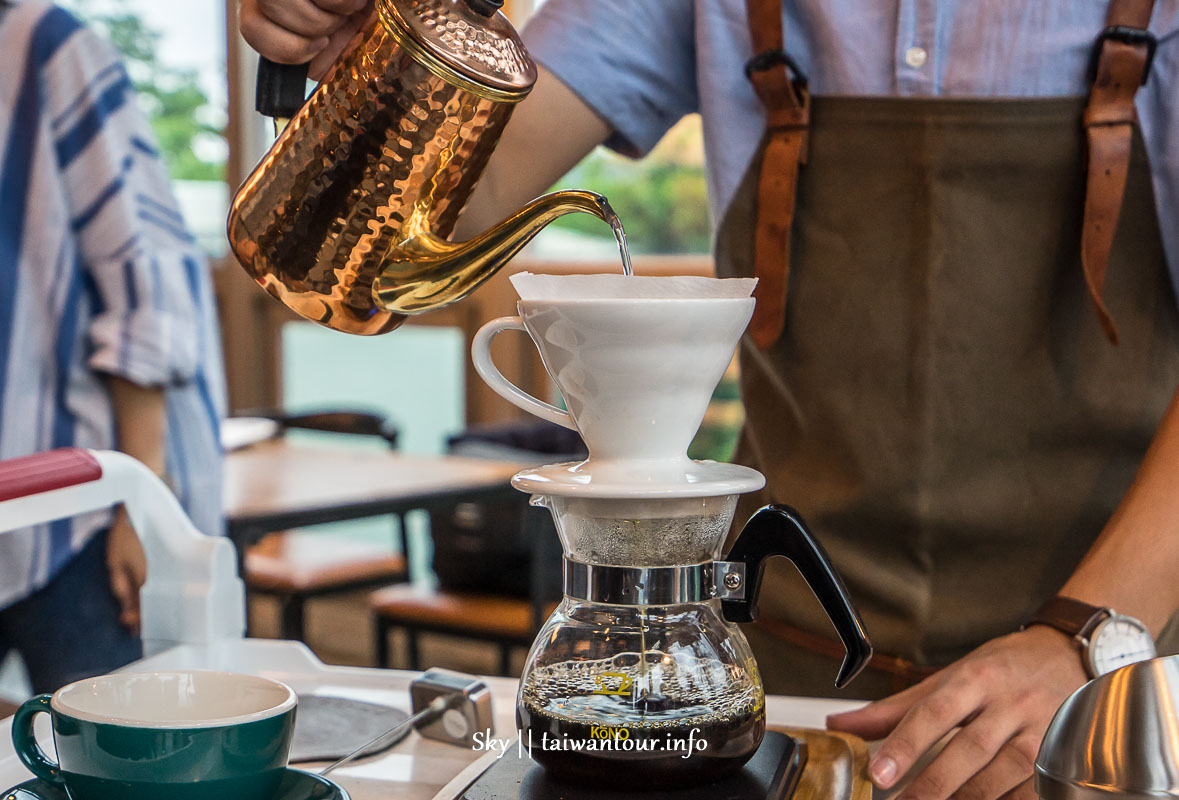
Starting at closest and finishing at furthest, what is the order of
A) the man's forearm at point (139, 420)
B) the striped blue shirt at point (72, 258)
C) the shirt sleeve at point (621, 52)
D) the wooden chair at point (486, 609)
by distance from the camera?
1. the shirt sleeve at point (621, 52)
2. the striped blue shirt at point (72, 258)
3. the man's forearm at point (139, 420)
4. the wooden chair at point (486, 609)

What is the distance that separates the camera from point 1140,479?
82 centimetres

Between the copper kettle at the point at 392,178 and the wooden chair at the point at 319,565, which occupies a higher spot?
the copper kettle at the point at 392,178

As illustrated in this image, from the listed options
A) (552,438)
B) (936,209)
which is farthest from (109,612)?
(552,438)

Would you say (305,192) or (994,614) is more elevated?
(305,192)

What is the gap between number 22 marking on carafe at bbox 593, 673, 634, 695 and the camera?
0.63 meters

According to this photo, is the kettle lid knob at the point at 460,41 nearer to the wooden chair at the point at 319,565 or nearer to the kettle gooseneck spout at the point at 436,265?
the kettle gooseneck spout at the point at 436,265

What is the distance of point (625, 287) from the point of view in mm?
590

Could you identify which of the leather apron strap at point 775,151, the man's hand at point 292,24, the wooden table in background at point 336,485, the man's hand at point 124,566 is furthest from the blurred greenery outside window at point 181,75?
the man's hand at point 292,24

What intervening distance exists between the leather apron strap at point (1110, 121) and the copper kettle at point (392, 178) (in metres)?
0.45

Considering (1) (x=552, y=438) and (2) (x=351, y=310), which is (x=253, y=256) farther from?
(1) (x=552, y=438)

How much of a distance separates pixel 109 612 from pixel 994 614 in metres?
1.07

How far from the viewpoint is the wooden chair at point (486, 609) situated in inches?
104

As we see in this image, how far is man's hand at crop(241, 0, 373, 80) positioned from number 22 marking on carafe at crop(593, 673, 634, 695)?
1.31 feet

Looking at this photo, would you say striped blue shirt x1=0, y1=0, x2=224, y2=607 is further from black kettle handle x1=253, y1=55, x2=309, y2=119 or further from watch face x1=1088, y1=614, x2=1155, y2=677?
watch face x1=1088, y1=614, x2=1155, y2=677
